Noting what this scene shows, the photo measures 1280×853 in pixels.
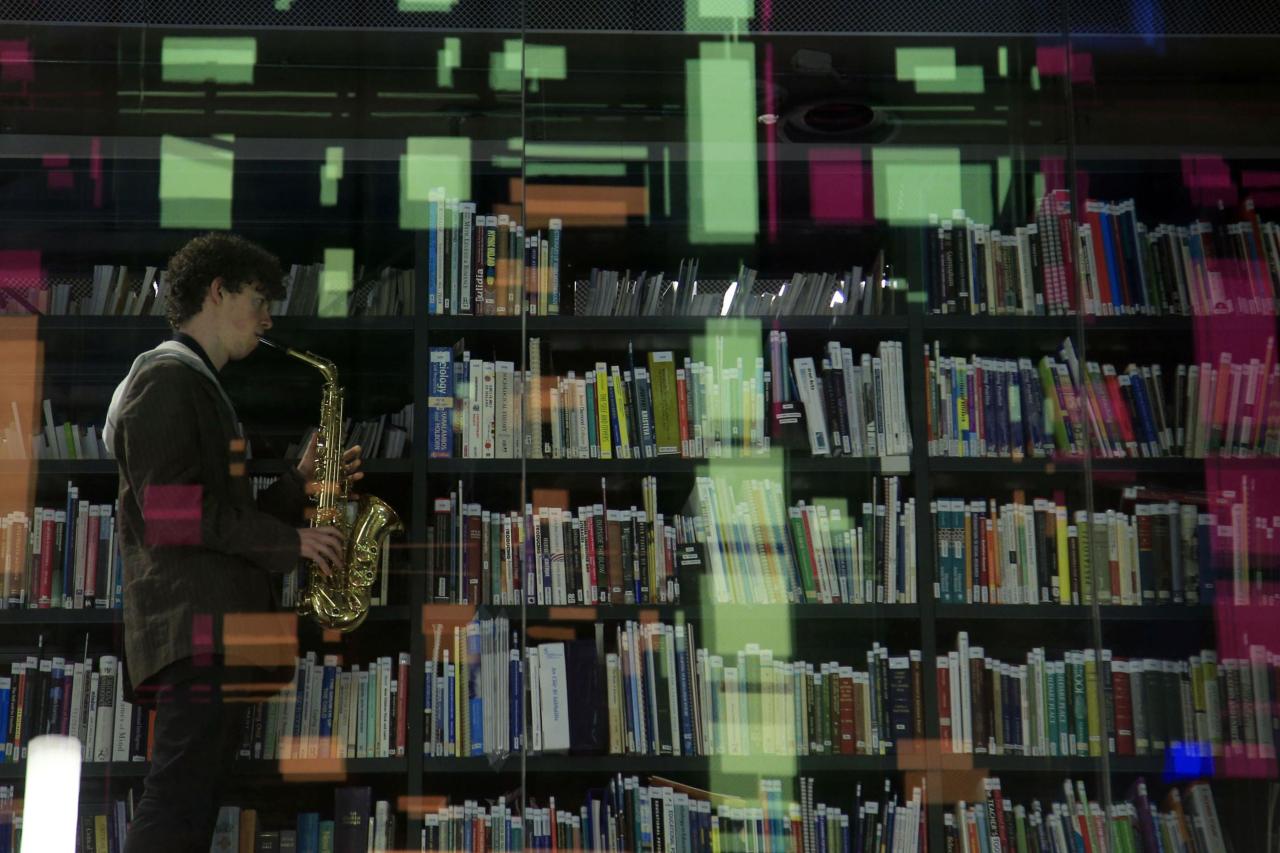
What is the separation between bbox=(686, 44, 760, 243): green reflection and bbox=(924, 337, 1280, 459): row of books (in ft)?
1.99

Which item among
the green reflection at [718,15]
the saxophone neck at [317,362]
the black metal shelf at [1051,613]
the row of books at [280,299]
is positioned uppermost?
the green reflection at [718,15]

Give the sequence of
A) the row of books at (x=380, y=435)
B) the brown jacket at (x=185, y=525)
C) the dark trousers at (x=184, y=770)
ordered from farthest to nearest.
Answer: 1. the row of books at (x=380, y=435)
2. the brown jacket at (x=185, y=525)
3. the dark trousers at (x=184, y=770)

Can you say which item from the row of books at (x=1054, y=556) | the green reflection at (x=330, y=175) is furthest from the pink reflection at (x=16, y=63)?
the row of books at (x=1054, y=556)

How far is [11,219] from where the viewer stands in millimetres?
3102

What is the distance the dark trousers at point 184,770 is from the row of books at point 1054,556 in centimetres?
170

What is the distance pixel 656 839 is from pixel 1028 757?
2.98 ft

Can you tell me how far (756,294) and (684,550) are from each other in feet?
2.21

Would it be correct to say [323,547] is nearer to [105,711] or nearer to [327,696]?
[327,696]

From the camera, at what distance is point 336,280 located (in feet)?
10.1

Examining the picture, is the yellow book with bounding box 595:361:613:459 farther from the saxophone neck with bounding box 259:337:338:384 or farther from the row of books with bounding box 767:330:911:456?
the saxophone neck with bounding box 259:337:338:384

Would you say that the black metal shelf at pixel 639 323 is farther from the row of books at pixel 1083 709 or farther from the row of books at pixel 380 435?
the row of books at pixel 1083 709

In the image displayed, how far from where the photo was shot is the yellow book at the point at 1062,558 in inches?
119

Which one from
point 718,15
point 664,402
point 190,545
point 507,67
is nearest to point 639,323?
point 664,402

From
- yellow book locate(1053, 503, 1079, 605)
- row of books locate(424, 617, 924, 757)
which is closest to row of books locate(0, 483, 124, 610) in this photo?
row of books locate(424, 617, 924, 757)
